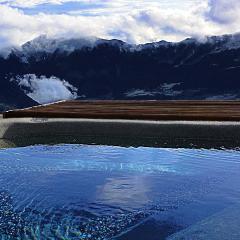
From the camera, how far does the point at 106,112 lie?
10.7 m

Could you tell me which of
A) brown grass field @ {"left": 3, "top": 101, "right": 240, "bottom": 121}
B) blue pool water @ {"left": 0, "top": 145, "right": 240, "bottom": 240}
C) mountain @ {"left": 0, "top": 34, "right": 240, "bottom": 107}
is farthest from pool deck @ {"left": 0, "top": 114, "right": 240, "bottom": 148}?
mountain @ {"left": 0, "top": 34, "right": 240, "bottom": 107}

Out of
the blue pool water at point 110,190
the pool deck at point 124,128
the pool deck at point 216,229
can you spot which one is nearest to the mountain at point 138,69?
the pool deck at point 124,128

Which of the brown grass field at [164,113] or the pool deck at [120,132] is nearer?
the pool deck at [120,132]

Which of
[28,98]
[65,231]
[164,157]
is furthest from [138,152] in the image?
[28,98]

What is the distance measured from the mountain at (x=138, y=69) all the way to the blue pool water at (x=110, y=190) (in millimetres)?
22682

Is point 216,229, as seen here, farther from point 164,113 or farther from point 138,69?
point 138,69

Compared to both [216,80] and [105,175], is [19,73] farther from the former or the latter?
[105,175]

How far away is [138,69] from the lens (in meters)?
33.1

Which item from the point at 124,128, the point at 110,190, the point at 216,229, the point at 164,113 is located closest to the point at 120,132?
the point at 124,128

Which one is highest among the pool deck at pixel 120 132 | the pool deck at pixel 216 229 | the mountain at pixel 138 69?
the mountain at pixel 138 69

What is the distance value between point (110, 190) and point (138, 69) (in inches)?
1067

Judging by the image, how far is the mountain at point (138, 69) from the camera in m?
31.3

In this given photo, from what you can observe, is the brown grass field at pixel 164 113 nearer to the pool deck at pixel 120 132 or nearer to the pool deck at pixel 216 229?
the pool deck at pixel 120 132

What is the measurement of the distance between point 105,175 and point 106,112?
3.64m
